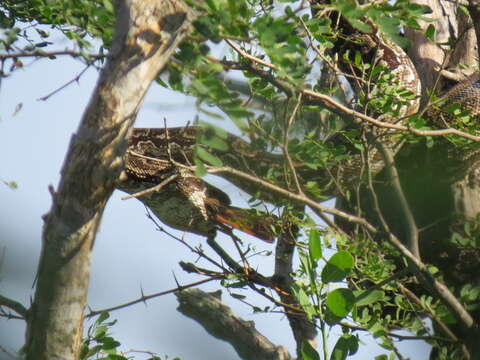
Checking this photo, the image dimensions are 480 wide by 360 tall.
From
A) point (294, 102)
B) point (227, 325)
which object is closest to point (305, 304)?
point (294, 102)

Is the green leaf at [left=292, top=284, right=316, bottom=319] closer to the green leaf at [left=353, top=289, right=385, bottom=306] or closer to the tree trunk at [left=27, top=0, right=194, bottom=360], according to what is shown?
the green leaf at [left=353, top=289, right=385, bottom=306]

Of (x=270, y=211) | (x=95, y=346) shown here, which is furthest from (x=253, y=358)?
(x=95, y=346)

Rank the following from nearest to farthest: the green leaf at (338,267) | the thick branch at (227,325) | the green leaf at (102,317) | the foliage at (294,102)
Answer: the foliage at (294,102), the green leaf at (338,267), the green leaf at (102,317), the thick branch at (227,325)

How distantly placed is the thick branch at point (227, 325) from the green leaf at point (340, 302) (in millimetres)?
1172

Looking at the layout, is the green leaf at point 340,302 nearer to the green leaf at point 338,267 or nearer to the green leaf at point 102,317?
the green leaf at point 338,267

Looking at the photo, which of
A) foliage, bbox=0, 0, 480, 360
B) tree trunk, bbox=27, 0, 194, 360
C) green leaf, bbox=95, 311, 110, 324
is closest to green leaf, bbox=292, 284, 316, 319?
foliage, bbox=0, 0, 480, 360

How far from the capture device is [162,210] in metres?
3.92

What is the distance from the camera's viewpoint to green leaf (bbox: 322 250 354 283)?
1.86m

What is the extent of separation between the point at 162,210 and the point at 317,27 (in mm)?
2010

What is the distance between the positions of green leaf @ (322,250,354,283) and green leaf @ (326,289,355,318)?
52 mm

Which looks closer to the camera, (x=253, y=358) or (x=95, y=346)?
(x=95, y=346)

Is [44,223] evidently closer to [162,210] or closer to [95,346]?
[95,346]

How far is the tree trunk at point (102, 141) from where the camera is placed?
5.65ft

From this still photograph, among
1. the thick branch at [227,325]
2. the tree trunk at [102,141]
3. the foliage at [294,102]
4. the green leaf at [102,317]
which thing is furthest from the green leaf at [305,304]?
Result: the thick branch at [227,325]
